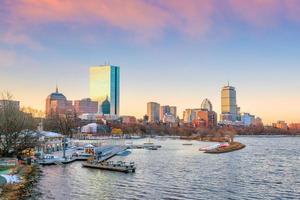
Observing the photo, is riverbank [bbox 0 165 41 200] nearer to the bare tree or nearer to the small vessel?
the bare tree

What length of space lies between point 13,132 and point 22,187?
68.4 ft

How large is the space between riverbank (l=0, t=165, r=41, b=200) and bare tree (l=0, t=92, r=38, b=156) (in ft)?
25.8

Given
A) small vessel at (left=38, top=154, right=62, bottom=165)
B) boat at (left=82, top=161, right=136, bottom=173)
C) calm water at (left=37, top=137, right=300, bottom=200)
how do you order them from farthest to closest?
small vessel at (left=38, top=154, right=62, bottom=165) → boat at (left=82, top=161, right=136, bottom=173) → calm water at (left=37, top=137, right=300, bottom=200)

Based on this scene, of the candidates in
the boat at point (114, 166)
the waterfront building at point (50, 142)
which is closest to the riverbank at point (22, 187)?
the boat at point (114, 166)

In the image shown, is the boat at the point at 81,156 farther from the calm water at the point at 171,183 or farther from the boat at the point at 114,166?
the calm water at the point at 171,183

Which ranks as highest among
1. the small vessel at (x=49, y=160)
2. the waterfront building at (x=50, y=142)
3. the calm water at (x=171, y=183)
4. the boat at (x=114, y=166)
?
the waterfront building at (x=50, y=142)

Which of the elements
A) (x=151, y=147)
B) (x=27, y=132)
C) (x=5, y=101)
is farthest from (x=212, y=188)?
(x=151, y=147)

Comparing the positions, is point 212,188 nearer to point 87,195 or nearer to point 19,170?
point 87,195

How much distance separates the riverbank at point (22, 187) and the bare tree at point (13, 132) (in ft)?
25.8

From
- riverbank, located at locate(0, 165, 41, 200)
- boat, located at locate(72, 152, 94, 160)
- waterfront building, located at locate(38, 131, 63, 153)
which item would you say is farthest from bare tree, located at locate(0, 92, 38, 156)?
waterfront building, located at locate(38, 131, 63, 153)

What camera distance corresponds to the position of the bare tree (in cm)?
6128

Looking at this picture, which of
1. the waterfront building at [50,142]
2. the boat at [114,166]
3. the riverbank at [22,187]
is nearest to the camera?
the riverbank at [22,187]

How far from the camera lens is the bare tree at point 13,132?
61281 mm

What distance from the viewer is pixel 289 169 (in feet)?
219
